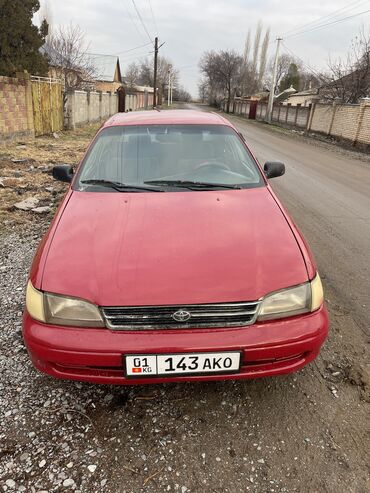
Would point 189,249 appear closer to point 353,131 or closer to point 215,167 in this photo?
point 215,167

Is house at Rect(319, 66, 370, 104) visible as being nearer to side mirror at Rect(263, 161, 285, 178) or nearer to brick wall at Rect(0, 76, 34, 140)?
Result: brick wall at Rect(0, 76, 34, 140)

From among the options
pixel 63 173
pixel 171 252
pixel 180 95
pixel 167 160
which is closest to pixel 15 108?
pixel 63 173

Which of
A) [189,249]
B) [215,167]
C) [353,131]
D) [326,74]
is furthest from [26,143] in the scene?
[326,74]

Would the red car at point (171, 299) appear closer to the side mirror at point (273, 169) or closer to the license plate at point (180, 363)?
the license plate at point (180, 363)

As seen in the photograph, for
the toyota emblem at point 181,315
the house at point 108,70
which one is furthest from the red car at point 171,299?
the house at point 108,70

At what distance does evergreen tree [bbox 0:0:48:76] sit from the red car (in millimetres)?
16556

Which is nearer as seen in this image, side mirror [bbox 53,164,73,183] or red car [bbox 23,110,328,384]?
red car [bbox 23,110,328,384]

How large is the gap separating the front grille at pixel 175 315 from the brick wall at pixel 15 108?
11.2m

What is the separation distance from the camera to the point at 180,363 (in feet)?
6.23

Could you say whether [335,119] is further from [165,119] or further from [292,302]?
[292,302]

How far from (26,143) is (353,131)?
1402cm

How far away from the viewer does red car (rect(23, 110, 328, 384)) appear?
6.22 feet

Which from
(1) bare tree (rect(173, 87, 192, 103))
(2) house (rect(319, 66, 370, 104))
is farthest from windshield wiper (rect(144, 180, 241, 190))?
(1) bare tree (rect(173, 87, 192, 103))

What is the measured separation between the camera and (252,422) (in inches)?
83.7
